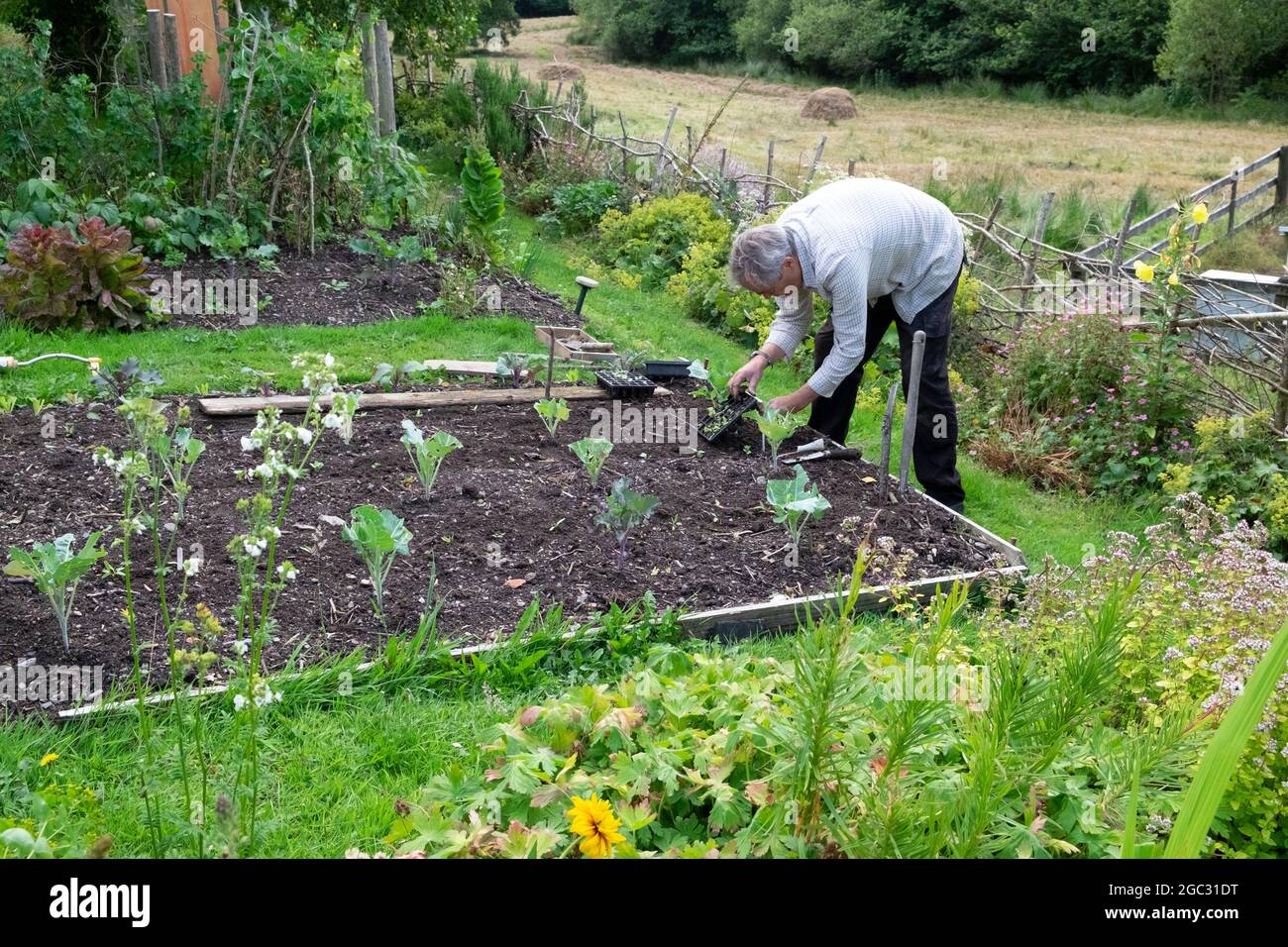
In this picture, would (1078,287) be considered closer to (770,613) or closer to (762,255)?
(762,255)

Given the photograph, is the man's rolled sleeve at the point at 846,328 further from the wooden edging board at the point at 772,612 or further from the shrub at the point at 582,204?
the shrub at the point at 582,204

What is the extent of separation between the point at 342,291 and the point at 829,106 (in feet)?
75.2

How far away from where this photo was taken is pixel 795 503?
4094mm

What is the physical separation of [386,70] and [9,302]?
25.2 ft

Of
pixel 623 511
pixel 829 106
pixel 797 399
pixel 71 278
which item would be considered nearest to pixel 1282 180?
pixel 797 399

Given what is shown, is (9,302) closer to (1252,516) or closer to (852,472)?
(852,472)

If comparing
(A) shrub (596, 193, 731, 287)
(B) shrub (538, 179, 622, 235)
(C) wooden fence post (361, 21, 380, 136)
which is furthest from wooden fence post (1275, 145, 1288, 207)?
(C) wooden fence post (361, 21, 380, 136)

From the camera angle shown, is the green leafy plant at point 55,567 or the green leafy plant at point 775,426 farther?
the green leafy plant at point 775,426

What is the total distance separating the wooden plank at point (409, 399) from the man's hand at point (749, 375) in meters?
1.00

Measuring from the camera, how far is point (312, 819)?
2715 millimetres

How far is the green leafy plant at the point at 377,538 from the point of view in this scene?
3.53 m

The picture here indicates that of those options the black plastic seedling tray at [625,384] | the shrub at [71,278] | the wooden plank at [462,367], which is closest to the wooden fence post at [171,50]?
the shrub at [71,278]

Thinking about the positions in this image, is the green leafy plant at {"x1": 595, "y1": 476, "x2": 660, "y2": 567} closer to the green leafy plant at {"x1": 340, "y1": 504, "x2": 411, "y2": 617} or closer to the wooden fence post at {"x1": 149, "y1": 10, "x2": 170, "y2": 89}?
the green leafy plant at {"x1": 340, "y1": 504, "x2": 411, "y2": 617}

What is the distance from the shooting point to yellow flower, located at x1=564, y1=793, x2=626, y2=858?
1.97 meters
